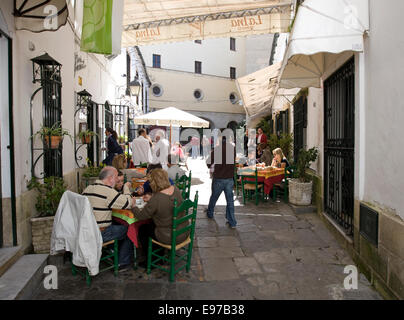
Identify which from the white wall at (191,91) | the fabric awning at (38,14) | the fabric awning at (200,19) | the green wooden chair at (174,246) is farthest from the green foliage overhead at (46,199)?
the white wall at (191,91)

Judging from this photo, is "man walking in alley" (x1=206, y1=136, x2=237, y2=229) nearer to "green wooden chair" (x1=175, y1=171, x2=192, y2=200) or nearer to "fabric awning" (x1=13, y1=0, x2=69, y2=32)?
"green wooden chair" (x1=175, y1=171, x2=192, y2=200)

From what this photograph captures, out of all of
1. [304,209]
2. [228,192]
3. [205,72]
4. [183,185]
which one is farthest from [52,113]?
[205,72]

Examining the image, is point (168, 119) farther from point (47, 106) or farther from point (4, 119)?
point (4, 119)

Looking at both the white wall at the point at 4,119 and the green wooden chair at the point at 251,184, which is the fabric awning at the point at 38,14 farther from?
the green wooden chair at the point at 251,184

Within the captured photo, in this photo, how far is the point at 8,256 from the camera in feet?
11.6

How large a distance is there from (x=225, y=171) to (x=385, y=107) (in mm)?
2966

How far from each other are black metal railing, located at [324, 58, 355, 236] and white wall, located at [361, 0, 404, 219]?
0.72 m

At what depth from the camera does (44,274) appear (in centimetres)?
370

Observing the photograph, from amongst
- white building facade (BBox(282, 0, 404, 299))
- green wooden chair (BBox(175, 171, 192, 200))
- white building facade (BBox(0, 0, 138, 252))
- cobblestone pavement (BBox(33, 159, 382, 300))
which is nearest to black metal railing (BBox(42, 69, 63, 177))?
white building facade (BBox(0, 0, 138, 252))

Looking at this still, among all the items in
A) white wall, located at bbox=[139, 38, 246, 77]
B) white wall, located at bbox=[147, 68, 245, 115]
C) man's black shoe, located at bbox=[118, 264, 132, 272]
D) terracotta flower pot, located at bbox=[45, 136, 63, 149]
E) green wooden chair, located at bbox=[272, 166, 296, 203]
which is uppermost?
white wall, located at bbox=[139, 38, 246, 77]

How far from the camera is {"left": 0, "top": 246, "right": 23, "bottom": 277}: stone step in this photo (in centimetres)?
338

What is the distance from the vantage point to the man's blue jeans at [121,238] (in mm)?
3646
